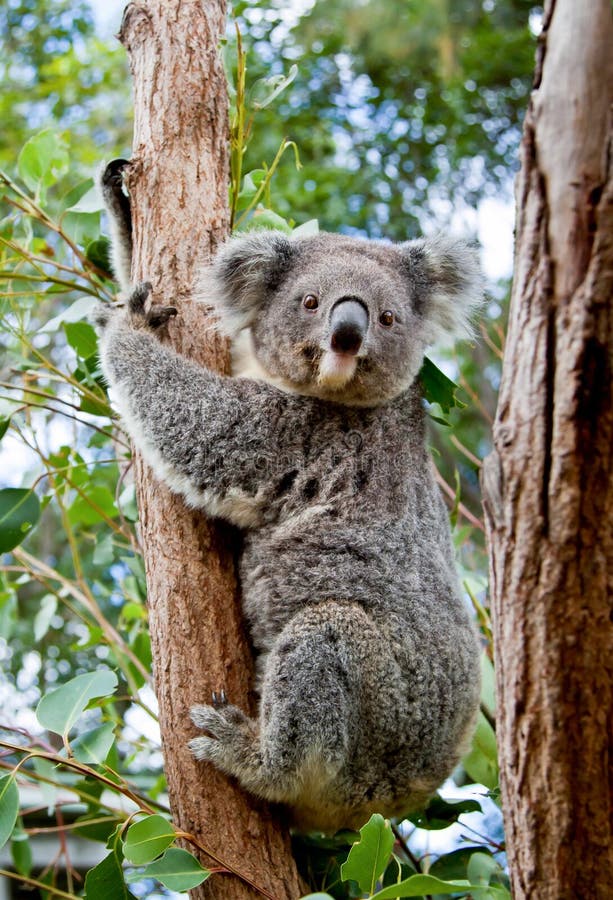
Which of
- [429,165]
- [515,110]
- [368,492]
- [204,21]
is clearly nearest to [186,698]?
[368,492]

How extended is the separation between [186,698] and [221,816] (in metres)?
0.29

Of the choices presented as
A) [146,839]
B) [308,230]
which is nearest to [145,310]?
[308,230]

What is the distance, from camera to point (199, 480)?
8.25 feet

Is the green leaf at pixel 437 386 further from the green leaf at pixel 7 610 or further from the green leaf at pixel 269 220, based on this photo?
the green leaf at pixel 7 610

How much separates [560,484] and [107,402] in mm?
1981

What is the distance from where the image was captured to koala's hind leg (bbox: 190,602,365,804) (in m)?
2.24

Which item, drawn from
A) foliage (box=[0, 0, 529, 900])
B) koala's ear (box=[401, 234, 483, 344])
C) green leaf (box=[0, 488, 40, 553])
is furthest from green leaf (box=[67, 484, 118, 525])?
koala's ear (box=[401, 234, 483, 344])

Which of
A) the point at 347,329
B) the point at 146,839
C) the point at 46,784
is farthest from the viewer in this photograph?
the point at 46,784

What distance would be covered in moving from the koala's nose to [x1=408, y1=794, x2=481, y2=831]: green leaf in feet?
4.51

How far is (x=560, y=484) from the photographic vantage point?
140 centimetres

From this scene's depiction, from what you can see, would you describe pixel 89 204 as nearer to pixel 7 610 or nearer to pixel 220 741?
pixel 7 610

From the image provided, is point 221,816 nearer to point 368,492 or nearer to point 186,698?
point 186,698

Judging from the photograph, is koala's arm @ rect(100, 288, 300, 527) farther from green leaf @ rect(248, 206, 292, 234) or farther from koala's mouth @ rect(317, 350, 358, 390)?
green leaf @ rect(248, 206, 292, 234)

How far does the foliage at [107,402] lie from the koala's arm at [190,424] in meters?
0.30
